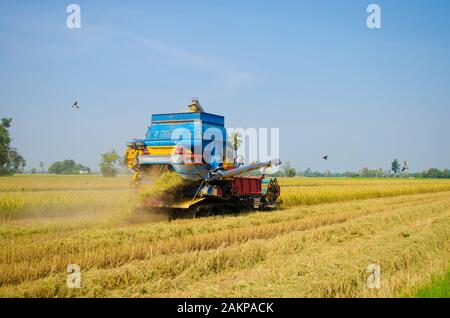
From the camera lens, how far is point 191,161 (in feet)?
34.8

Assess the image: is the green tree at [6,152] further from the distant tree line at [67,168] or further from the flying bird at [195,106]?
the distant tree line at [67,168]

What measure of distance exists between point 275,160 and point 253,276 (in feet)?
27.3

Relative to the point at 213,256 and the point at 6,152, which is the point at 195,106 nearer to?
the point at 213,256

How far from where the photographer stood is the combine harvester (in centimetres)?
1061

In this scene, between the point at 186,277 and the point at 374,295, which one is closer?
the point at 374,295

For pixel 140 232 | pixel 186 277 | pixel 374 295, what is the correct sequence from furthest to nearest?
pixel 140 232
pixel 186 277
pixel 374 295

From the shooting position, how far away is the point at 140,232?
8.66 meters

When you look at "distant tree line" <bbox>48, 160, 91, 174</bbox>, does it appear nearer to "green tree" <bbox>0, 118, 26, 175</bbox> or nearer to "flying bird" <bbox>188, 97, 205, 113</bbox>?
"green tree" <bbox>0, 118, 26, 175</bbox>

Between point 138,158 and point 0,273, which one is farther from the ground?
point 138,158

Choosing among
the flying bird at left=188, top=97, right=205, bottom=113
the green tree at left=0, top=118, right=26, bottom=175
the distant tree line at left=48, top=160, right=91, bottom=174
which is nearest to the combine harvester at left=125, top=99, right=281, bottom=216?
the flying bird at left=188, top=97, right=205, bottom=113

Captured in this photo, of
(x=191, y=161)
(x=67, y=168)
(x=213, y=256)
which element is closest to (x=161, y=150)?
(x=191, y=161)

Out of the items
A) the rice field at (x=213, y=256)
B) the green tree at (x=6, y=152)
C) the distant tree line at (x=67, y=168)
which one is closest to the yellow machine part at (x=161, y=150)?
the rice field at (x=213, y=256)
